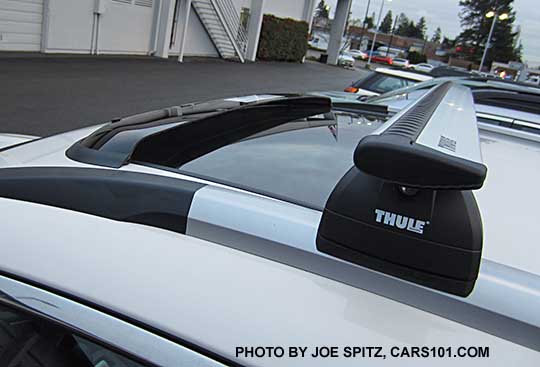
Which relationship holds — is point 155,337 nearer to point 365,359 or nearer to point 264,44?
point 365,359

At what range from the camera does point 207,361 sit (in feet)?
3.02

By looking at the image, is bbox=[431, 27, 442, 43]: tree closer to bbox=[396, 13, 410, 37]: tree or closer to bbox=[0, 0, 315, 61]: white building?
bbox=[396, 13, 410, 37]: tree

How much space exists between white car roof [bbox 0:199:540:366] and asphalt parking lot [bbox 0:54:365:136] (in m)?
6.70

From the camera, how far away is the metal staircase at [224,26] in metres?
20.8

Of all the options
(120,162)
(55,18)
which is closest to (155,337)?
(120,162)

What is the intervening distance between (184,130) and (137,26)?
17.3m

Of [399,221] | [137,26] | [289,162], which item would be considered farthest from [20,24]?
[399,221]

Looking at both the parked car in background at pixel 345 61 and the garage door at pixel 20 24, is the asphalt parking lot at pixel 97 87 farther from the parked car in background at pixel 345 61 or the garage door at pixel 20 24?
the parked car in background at pixel 345 61

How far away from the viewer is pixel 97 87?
11234 millimetres

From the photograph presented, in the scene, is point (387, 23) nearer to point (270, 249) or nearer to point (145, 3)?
point (145, 3)

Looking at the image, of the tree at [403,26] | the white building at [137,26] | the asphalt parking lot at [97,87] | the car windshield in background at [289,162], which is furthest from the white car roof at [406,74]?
the tree at [403,26]

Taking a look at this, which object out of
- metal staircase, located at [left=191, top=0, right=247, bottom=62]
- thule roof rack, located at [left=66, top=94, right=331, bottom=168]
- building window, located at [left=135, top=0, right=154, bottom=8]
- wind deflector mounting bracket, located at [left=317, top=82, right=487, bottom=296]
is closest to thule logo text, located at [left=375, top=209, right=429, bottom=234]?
wind deflector mounting bracket, located at [left=317, top=82, right=487, bottom=296]

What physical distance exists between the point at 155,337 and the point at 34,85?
10.5 m

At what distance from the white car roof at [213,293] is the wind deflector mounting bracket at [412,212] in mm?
84
